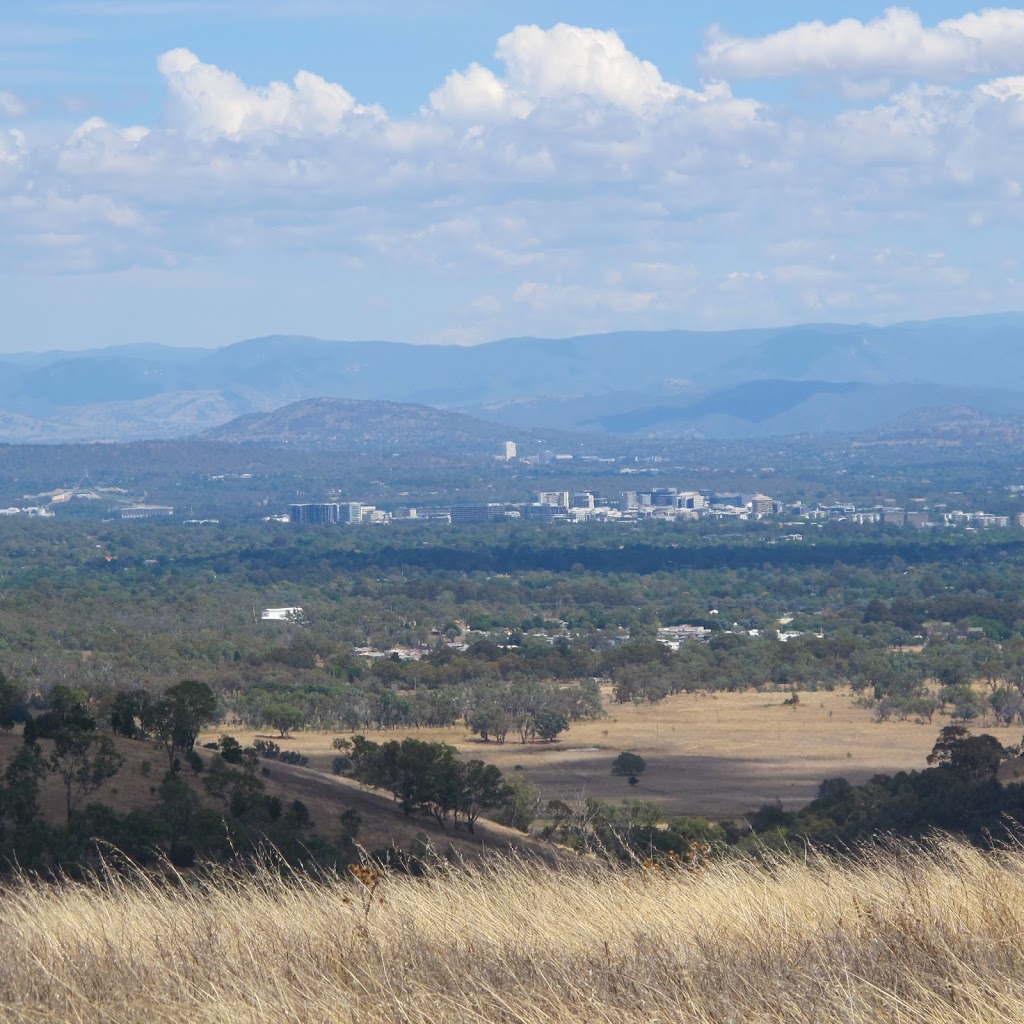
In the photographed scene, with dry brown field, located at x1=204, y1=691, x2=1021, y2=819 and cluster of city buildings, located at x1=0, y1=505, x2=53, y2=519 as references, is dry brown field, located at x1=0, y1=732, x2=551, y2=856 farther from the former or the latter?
cluster of city buildings, located at x1=0, y1=505, x2=53, y2=519

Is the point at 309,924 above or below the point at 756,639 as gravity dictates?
above

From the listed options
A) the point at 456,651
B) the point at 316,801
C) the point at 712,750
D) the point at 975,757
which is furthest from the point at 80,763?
the point at 456,651

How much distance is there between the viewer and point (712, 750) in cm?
4944

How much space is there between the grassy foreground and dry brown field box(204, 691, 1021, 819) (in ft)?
89.5

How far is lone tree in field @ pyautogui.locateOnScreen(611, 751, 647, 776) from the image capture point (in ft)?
145

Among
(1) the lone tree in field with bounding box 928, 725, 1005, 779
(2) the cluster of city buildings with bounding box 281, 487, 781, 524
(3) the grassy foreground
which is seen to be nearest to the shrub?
(1) the lone tree in field with bounding box 928, 725, 1005, 779

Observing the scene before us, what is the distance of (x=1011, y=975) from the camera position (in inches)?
259

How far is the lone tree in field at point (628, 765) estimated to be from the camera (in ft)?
145

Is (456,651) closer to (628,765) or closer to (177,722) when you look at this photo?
(628,765)

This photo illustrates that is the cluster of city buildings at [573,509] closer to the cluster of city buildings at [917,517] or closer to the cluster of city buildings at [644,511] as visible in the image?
the cluster of city buildings at [644,511]

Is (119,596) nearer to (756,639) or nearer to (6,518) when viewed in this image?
(756,639)

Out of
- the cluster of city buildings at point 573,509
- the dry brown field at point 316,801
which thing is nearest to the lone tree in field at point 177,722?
the dry brown field at point 316,801

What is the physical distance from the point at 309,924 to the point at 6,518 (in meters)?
161

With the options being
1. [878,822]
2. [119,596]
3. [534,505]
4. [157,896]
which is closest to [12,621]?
[119,596]
